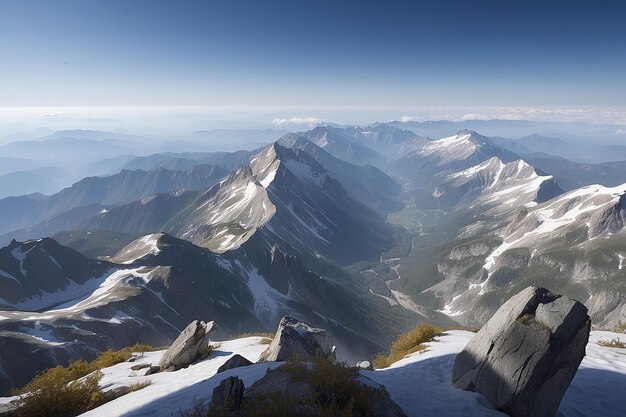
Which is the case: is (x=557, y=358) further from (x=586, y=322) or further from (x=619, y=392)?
(x=619, y=392)

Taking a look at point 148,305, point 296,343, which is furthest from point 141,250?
point 296,343

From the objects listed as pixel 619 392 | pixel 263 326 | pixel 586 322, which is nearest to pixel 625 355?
pixel 619 392

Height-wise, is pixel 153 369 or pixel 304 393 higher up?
pixel 304 393

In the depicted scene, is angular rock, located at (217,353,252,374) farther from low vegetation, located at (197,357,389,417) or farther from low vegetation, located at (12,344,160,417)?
low vegetation, located at (197,357,389,417)

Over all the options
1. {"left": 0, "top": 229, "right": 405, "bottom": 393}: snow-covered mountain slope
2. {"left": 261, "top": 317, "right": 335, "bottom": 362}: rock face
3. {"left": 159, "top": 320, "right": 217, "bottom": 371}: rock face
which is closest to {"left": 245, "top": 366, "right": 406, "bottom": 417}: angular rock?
{"left": 261, "top": 317, "right": 335, "bottom": 362}: rock face

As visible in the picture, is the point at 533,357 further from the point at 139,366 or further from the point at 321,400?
the point at 139,366

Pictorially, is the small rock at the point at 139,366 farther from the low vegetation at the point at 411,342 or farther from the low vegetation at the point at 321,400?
the low vegetation at the point at 411,342
